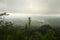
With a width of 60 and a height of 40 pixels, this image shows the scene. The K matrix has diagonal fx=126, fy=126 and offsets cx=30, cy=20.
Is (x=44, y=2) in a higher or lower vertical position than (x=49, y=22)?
higher

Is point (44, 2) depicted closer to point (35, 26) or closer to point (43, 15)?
point (43, 15)

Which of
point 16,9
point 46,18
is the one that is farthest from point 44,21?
point 16,9

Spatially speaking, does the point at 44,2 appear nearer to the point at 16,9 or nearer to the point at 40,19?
the point at 40,19

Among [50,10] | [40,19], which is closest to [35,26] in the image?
[40,19]

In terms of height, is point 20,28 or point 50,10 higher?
point 50,10

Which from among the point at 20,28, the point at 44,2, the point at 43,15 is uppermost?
the point at 44,2
